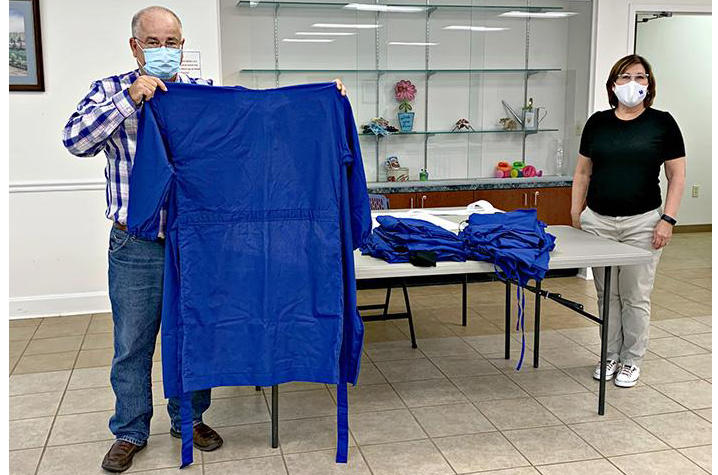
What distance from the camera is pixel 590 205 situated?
3.55 m

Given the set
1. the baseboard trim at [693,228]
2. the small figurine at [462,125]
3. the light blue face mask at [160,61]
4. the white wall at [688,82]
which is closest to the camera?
the light blue face mask at [160,61]

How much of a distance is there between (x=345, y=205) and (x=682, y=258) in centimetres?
501

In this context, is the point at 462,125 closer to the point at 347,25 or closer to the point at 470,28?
the point at 470,28

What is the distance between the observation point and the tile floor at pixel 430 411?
9.05ft

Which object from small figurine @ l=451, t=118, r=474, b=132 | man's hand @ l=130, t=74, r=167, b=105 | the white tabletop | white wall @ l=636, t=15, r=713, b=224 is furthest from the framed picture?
white wall @ l=636, t=15, r=713, b=224

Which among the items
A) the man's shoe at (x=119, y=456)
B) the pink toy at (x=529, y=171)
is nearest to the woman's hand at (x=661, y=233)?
the man's shoe at (x=119, y=456)

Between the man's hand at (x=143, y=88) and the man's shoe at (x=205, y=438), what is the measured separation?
130 centimetres

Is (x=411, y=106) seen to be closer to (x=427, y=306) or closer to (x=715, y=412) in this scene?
(x=427, y=306)

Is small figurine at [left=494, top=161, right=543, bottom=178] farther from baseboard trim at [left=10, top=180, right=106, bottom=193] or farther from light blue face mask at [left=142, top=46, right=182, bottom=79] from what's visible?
light blue face mask at [left=142, top=46, right=182, bottom=79]

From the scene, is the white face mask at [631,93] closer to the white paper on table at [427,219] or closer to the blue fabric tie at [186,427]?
the white paper on table at [427,219]

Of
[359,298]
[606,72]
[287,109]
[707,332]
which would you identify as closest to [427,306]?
[359,298]

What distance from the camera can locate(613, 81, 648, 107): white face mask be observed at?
10.8 feet

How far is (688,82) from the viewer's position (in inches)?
307

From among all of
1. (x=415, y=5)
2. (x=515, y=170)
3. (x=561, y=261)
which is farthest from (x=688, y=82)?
(x=561, y=261)
